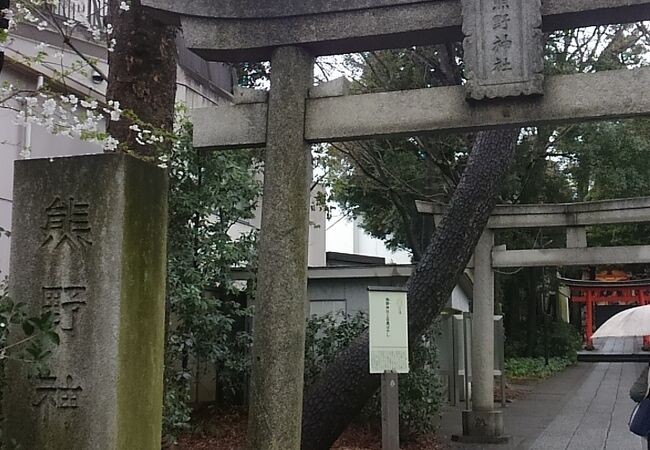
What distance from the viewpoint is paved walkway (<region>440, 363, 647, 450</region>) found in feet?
36.9

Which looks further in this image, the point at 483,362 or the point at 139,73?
the point at 483,362

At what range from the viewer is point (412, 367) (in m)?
10.6

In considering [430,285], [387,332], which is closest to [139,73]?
[387,332]

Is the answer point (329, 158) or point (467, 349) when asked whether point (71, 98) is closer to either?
point (329, 158)

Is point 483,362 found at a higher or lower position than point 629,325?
lower

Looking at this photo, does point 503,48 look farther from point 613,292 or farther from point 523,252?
point 613,292

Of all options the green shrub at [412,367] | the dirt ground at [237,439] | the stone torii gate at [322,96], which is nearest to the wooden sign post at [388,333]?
the stone torii gate at [322,96]

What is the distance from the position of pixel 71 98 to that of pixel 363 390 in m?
4.58

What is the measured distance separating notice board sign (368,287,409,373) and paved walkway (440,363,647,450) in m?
3.71

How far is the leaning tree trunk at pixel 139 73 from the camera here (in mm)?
7090

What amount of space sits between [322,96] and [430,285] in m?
3.53

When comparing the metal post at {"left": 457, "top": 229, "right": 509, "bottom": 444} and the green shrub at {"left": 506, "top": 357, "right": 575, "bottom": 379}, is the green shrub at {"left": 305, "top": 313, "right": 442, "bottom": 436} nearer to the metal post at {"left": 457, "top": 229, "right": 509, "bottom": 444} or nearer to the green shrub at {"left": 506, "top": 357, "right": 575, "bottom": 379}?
the metal post at {"left": 457, "top": 229, "right": 509, "bottom": 444}

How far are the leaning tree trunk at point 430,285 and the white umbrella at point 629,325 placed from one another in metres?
1.82

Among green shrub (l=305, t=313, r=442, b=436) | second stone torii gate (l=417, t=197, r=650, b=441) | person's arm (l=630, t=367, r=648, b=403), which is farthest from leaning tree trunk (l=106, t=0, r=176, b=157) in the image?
person's arm (l=630, t=367, r=648, b=403)
